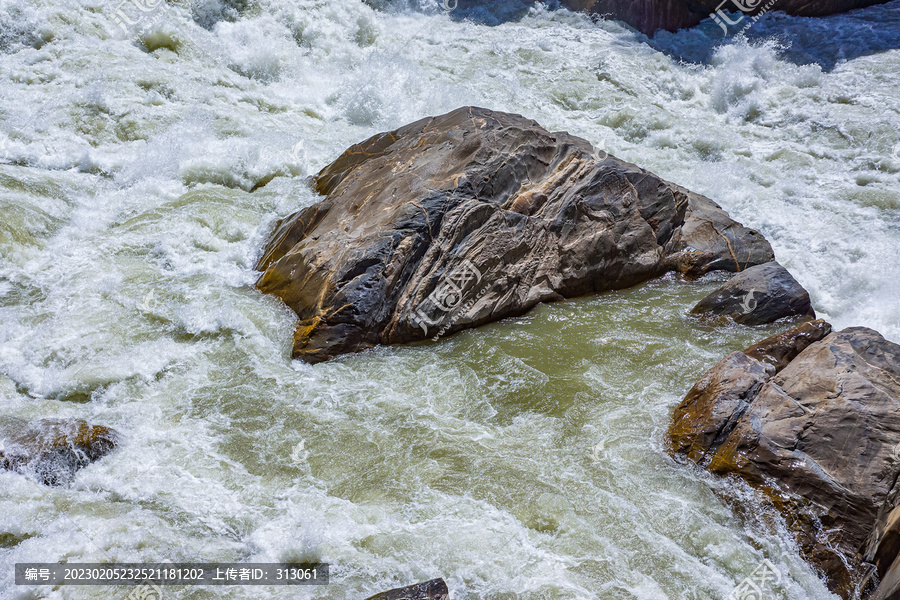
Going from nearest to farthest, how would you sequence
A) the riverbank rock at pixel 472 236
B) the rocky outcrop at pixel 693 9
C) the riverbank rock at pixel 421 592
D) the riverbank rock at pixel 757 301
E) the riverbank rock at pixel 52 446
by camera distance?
the riverbank rock at pixel 421 592 → the riverbank rock at pixel 52 446 → the riverbank rock at pixel 472 236 → the riverbank rock at pixel 757 301 → the rocky outcrop at pixel 693 9

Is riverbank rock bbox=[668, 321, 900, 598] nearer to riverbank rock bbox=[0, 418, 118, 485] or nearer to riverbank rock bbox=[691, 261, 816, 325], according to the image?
riverbank rock bbox=[691, 261, 816, 325]

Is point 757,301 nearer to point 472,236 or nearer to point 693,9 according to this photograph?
point 472,236

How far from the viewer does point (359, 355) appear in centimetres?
448

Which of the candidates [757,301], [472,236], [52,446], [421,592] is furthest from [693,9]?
[52,446]

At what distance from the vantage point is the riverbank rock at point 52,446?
10.5 ft

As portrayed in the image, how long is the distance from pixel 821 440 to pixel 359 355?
9.63 feet

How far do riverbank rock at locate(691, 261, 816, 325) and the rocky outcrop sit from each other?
7.79 m

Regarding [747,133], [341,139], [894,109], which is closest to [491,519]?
[341,139]

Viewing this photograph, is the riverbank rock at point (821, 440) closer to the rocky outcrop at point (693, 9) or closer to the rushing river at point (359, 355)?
the rushing river at point (359, 355)

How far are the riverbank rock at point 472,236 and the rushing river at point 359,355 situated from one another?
0.24m

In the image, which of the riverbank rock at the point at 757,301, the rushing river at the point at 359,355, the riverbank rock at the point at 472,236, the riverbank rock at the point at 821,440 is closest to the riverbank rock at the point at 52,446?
the rushing river at the point at 359,355

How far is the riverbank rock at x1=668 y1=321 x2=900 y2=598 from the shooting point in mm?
2957

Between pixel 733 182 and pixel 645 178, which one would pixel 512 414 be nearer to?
pixel 645 178

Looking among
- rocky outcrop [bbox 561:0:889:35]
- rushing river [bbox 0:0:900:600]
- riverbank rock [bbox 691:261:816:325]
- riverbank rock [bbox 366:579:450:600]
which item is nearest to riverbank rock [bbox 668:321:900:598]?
rushing river [bbox 0:0:900:600]
